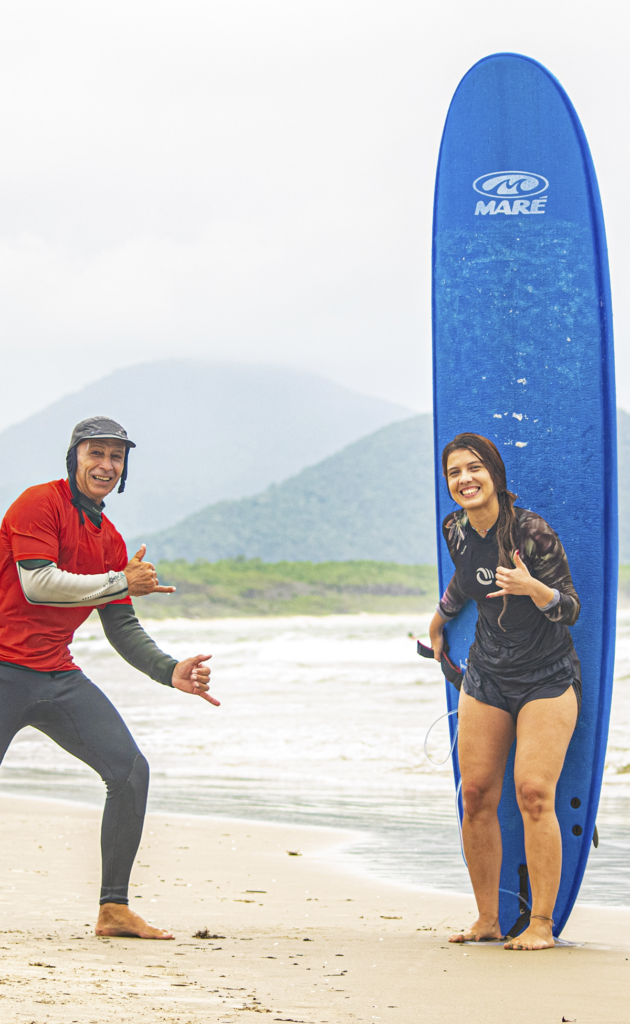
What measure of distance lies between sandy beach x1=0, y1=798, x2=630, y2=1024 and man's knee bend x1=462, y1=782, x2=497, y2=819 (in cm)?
37

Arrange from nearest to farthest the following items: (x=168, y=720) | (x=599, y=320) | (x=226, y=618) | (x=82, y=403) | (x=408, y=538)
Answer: (x=599, y=320), (x=168, y=720), (x=226, y=618), (x=408, y=538), (x=82, y=403)

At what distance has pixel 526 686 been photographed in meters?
3.08

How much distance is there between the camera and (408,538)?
349 ft

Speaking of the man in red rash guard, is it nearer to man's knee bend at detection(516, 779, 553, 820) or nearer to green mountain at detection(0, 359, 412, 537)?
man's knee bend at detection(516, 779, 553, 820)

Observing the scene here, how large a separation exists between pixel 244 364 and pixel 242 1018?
18762 centimetres

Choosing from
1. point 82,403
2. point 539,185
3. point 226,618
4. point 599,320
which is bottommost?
point 226,618

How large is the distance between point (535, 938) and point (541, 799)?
0.38 metres

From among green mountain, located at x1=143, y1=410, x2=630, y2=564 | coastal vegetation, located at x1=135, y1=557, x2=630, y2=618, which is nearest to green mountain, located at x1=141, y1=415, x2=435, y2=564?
green mountain, located at x1=143, y1=410, x2=630, y2=564

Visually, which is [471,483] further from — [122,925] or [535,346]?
[122,925]

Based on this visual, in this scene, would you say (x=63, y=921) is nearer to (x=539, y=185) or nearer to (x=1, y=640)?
(x=1, y=640)

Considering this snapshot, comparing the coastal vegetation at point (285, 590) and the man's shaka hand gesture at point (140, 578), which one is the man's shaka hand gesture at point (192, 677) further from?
the coastal vegetation at point (285, 590)

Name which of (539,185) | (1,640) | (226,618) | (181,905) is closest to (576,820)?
(181,905)

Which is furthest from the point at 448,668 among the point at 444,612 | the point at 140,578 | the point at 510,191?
the point at 510,191

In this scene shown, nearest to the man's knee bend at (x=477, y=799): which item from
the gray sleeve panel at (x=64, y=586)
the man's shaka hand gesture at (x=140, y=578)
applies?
the man's shaka hand gesture at (x=140, y=578)
